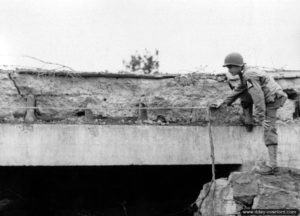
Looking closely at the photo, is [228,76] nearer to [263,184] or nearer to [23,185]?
[263,184]

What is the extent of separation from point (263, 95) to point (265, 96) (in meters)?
0.15

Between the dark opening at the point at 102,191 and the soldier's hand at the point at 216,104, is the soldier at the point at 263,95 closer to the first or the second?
the soldier's hand at the point at 216,104

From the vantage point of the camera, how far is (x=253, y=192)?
5.93 metres

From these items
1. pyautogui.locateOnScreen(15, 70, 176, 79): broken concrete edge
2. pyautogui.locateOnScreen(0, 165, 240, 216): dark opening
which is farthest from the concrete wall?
pyautogui.locateOnScreen(15, 70, 176, 79): broken concrete edge

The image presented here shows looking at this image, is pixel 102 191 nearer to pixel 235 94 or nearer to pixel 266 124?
pixel 235 94

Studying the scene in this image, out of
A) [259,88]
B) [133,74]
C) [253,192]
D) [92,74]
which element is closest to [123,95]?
[133,74]

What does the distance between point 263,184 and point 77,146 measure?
7.08 ft

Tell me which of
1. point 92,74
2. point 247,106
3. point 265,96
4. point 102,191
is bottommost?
point 102,191

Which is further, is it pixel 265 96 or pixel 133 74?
pixel 133 74

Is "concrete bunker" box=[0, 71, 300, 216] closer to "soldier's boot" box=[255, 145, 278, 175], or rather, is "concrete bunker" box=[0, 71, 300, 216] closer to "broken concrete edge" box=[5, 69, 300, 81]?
"broken concrete edge" box=[5, 69, 300, 81]

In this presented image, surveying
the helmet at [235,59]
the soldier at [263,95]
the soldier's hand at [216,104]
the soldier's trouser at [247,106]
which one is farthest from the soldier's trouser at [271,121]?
the soldier's hand at [216,104]

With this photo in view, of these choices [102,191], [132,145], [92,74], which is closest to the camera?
[132,145]

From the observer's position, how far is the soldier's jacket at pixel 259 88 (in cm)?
597

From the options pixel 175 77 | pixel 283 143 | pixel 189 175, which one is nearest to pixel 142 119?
pixel 175 77
